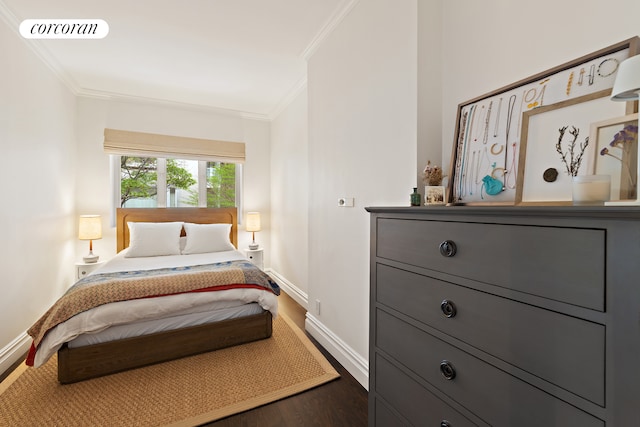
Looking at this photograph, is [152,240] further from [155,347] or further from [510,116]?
[510,116]

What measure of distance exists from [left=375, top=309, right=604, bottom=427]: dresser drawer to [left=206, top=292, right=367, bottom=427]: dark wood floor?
777 mm

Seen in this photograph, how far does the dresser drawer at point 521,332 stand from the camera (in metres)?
0.58

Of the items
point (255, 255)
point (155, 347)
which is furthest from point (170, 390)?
point (255, 255)

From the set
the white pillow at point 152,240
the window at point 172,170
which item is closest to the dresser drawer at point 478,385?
the white pillow at point 152,240

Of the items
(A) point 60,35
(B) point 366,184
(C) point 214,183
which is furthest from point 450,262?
(C) point 214,183

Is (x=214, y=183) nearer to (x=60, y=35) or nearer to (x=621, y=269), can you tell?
(x=60, y=35)

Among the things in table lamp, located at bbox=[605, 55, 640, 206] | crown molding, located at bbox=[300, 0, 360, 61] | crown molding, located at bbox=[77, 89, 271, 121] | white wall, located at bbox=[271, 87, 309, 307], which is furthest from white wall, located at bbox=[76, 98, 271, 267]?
table lamp, located at bbox=[605, 55, 640, 206]

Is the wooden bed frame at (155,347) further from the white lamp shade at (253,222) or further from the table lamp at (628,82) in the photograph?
the table lamp at (628,82)

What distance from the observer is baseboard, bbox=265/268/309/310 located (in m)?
3.38

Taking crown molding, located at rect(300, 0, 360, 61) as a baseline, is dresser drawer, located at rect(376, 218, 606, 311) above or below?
below

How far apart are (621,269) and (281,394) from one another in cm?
185

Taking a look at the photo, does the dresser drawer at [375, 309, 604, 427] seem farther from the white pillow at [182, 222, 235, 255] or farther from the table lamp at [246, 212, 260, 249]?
the table lamp at [246, 212, 260, 249]

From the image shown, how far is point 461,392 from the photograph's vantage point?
84cm

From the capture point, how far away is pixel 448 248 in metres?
0.88
